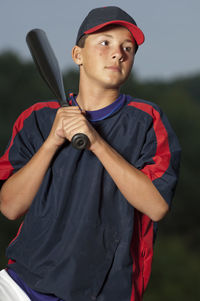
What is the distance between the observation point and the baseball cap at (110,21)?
843mm

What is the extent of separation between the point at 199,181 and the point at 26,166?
2.88 meters

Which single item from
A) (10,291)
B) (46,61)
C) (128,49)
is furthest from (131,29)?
(10,291)

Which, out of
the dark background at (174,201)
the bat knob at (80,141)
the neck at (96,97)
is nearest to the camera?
the bat knob at (80,141)

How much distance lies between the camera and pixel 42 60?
890mm

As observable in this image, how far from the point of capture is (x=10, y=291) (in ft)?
2.79

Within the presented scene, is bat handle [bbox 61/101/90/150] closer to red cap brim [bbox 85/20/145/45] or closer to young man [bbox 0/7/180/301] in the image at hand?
young man [bbox 0/7/180/301]

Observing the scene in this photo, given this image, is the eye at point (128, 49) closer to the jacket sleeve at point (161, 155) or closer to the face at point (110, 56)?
the face at point (110, 56)

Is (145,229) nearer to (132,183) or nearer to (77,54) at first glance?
(132,183)

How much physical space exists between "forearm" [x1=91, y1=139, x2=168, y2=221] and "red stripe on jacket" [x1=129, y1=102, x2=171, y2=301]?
34 mm

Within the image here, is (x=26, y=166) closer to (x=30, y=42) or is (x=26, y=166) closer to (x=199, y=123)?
(x=30, y=42)

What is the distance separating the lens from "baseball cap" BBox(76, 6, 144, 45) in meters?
0.84

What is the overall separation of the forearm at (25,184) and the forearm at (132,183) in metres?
0.10

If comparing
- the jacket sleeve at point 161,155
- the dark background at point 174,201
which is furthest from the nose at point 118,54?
the dark background at point 174,201

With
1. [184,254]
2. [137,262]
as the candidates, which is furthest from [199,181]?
[137,262]
